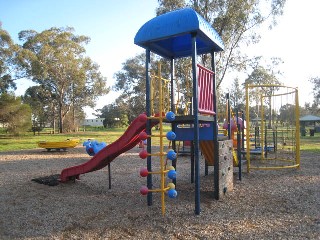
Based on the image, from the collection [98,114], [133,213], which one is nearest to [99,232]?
[133,213]

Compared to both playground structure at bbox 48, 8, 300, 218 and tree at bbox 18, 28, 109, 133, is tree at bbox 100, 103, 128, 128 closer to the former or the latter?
tree at bbox 18, 28, 109, 133

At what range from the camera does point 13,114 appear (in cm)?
2484

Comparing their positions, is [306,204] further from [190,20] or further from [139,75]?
[139,75]

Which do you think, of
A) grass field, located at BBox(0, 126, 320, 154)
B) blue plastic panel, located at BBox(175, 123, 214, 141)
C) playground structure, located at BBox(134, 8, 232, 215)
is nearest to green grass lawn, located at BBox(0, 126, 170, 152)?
grass field, located at BBox(0, 126, 320, 154)

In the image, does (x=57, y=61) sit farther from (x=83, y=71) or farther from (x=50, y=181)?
(x=50, y=181)

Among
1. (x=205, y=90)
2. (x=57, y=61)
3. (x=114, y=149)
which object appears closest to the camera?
(x=205, y=90)

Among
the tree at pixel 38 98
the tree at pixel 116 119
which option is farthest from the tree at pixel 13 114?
the tree at pixel 116 119

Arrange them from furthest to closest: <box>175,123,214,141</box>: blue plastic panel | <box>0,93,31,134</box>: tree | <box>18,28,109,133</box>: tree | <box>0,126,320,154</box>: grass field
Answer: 1. <box>18,28,109,133</box>: tree
2. <box>0,93,31,134</box>: tree
3. <box>0,126,320,154</box>: grass field
4. <box>175,123,214,141</box>: blue plastic panel

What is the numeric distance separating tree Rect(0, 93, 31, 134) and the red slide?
19821 mm

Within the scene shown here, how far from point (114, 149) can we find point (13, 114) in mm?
21687

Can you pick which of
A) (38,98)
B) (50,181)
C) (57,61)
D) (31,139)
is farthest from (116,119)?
(50,181)

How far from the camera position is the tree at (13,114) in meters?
24.2

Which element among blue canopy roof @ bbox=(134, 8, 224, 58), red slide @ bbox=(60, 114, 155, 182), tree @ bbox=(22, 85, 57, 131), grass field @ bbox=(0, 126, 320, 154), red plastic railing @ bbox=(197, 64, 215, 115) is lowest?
grass field @ bbox=(0, 126, 320, 154)

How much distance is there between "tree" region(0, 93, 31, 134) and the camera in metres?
24.2
